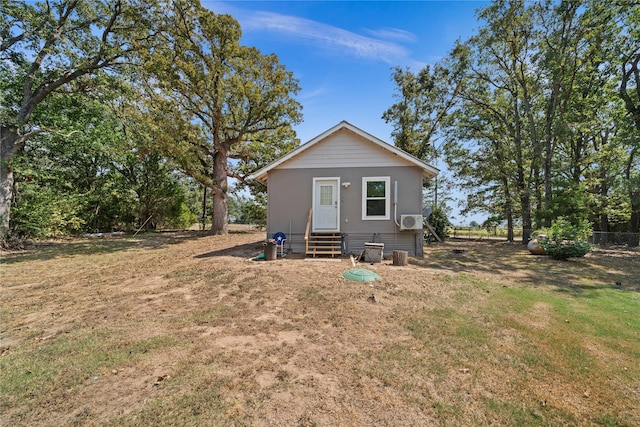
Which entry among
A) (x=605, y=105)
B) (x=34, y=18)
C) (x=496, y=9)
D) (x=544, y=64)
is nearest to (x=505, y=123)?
(x=544, y=64)

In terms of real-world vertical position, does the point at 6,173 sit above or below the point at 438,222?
above

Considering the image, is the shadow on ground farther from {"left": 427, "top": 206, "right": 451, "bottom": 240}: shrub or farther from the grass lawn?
{"left": 427, "top": 206, "right": 451, "bottom": 240}: shrub

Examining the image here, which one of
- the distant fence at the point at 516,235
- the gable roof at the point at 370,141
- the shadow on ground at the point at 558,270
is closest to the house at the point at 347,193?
the gable roof at the point at 370,141

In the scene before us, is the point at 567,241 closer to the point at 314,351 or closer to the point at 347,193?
the point at 347,193

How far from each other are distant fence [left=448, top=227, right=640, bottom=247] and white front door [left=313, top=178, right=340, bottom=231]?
1516 cm

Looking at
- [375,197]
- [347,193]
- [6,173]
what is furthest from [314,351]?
[6,173]

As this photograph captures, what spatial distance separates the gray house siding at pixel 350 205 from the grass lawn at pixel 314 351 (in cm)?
320

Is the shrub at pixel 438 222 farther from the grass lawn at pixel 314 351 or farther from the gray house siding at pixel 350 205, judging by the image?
the grass lawn at pixel 314 351

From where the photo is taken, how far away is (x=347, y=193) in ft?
31.7

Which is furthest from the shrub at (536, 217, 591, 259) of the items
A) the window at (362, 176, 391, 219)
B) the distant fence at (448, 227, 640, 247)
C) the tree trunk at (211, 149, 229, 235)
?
the tree trunk at (211, 149, 229, 235)

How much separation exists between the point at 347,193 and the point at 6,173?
1451 cm

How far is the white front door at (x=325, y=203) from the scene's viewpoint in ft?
31.9

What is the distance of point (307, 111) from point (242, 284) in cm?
1321

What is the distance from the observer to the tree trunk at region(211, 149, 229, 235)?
15133 millimetres
